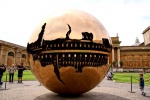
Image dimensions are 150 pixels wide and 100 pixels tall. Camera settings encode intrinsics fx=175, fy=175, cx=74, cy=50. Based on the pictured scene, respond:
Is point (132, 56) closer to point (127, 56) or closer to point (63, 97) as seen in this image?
point (127, 56)

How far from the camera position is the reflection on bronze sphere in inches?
Answer: 248

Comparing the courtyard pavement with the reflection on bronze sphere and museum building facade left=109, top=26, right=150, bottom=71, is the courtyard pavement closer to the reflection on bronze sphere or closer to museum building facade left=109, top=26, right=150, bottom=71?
the reflection on bronze sphere

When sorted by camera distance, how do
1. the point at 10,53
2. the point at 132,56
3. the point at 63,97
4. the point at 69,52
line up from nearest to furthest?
the point at 69,52 < the point at 63,97 < the point at 10,53 < the point at 132,56

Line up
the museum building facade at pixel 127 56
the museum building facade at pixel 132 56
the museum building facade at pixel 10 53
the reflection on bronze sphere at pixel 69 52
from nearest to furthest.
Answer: the reflection on bronze sphere at pixel 69 52
the museum building facade at pixel 10 53
the museum building facade at pixel 127 56
the museum building facade at pixel 132 56

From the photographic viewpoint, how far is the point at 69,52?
6.25 metres

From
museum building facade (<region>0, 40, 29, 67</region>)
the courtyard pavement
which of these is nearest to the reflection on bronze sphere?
the courtyard pavement

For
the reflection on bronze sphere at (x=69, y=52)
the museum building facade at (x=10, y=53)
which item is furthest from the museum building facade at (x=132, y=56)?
the reflection on bronze sphere at (x=69, y=52)

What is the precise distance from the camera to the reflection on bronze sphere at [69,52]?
20.7 feet

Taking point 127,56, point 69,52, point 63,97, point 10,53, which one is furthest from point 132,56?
point 69,52

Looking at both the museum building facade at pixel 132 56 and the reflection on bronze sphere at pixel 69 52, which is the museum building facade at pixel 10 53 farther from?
the reflection on bronze sphere at pixel 69 52

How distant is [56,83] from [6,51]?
184ft

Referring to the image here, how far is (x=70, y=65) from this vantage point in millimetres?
6305

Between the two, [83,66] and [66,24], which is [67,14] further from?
[83,66]

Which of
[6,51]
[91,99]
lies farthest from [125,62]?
[91,99]
